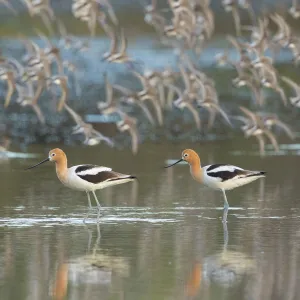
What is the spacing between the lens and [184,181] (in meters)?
20.2

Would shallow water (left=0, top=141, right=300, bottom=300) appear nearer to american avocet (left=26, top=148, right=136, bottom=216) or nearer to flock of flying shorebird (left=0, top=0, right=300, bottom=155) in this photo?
american avocet (left=26, top=148, right=136, bottom=216)

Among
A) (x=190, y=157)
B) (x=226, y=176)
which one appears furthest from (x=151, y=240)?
(x=190, y=157)

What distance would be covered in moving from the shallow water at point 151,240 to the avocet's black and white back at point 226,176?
1.13 ft

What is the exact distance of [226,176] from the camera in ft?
56.3

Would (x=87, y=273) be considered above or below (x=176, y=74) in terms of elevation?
below

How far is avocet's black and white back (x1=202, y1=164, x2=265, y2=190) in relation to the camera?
1717 centimetres

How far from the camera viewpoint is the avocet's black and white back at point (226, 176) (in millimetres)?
17172

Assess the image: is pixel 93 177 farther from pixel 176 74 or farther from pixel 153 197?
pixel 176 74

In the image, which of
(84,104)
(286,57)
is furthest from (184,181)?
(286,57)

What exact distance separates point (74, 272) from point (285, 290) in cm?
213

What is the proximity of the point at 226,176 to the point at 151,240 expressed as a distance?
2951mm

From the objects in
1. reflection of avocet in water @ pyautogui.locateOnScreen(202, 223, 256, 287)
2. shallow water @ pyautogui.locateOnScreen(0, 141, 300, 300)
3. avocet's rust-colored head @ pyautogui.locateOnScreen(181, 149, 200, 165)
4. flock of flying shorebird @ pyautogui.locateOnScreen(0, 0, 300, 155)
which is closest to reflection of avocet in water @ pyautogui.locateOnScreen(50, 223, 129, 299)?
shallow water @ pyautogui.locateOnScreen(0, 141, 300, 300)

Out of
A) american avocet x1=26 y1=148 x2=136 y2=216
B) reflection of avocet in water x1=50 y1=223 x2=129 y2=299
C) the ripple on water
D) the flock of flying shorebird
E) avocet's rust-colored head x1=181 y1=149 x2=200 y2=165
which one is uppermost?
the flock of flying shorebird

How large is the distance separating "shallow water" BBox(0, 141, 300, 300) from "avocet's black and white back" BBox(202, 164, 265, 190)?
35 centimetres
